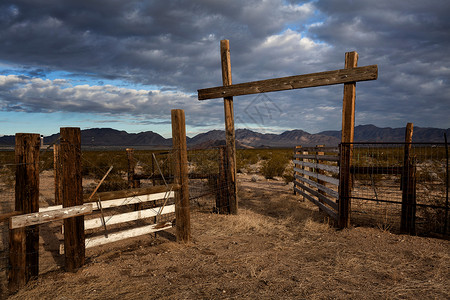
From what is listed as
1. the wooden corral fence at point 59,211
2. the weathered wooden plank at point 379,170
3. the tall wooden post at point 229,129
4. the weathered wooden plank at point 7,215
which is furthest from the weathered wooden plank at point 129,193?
the weathered wooden plank at point 379,170

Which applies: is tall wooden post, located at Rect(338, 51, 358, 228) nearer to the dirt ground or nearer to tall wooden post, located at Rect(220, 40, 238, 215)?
the dirt ground

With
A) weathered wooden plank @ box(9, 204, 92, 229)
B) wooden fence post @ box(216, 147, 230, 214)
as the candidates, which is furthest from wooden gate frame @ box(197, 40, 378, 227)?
weathered wooden plank @ box(9, 204, 92, 229)

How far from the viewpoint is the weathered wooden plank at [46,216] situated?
4.13m

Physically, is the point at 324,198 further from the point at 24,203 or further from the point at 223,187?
the point at 24,203

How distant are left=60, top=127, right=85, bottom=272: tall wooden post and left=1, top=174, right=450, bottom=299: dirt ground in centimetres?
30

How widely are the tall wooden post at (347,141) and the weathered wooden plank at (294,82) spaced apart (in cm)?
21

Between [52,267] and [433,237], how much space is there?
7.51 metres

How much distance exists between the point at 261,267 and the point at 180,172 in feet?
8.54

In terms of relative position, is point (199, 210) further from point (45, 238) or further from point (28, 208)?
point (28, 208)

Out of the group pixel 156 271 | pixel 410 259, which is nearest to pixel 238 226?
pixel 156 271

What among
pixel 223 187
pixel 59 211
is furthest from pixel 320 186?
pixel 59 211

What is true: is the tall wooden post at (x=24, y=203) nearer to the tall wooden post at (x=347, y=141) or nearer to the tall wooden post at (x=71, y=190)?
the tall wooden post at (x=71, y=190)

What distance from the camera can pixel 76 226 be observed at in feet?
15.6

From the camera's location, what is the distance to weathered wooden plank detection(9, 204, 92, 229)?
4131 mm
